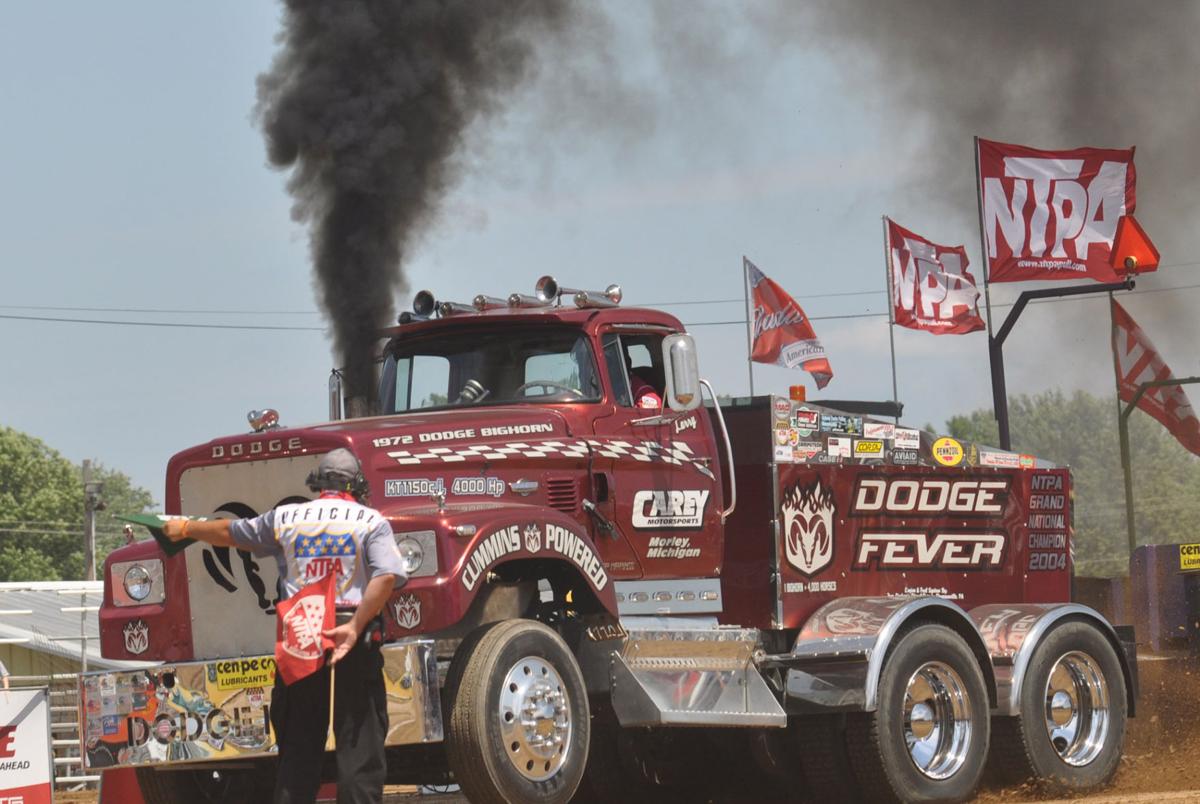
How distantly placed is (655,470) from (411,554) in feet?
7.26

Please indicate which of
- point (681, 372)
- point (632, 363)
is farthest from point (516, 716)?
point (632, 363)

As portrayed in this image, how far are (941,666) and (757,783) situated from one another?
5.80 feet

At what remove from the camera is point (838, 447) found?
11750 millimetres

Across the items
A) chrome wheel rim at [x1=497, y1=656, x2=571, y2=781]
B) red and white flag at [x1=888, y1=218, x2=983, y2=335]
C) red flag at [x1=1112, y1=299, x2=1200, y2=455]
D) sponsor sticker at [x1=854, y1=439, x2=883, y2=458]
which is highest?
red and white flag at [x1=888, y1=218, x2=983, y2=335]

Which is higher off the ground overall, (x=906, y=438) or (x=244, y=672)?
(x=906, y=438)

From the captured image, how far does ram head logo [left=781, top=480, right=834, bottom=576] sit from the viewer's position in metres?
11.3


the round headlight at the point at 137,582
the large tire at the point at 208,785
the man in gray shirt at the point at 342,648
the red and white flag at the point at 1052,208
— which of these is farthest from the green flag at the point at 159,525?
the red and white flag at the point at 1052,208

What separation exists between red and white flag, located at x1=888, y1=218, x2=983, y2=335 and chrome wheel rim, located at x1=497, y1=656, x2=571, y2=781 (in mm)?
16106

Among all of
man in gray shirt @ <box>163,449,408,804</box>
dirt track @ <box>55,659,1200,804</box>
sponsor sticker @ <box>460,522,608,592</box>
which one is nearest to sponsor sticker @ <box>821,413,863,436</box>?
dirt track @ <box>55,659,1200,804</box>

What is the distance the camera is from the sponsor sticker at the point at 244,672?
8555 millimetres

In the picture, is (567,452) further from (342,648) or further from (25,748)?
(25,748)

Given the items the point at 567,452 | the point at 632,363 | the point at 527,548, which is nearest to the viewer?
the point at 527,548

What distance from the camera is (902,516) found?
12.1 meters

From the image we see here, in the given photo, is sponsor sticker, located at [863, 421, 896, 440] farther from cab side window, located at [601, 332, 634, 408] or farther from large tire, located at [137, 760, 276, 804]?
large tire, located at [137, 760, 276, 804]
